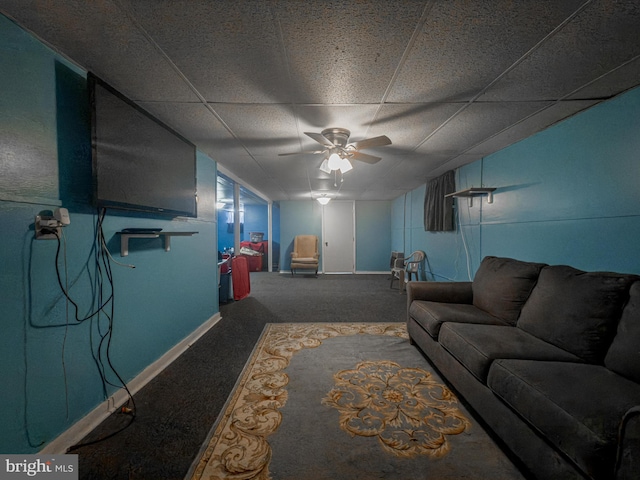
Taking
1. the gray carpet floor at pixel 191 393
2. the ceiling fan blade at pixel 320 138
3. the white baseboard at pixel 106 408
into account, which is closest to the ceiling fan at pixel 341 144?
the ceiling fan blade at pixel 320 138

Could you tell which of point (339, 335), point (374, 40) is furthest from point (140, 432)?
point (374, 40)

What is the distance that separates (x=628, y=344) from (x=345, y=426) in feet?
5.14

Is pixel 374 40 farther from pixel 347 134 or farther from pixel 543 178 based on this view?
pixel 543 178

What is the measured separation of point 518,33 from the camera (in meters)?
1.18

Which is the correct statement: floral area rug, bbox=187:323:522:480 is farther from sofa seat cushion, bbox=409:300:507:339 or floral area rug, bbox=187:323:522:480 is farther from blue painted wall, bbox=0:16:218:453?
blue painted wall, bbox=0:16:218:453

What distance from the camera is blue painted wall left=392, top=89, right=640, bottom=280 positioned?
1.61 meters

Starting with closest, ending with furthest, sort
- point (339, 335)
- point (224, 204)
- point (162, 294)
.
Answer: point (162, 294)
point (339, 335)
point (224, 204)

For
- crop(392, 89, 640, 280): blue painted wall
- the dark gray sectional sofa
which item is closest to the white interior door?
crop(392, 89, 640, 280): blue painted wall

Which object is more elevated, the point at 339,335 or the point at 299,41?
the point at 299,41

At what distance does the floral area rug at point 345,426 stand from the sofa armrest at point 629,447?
0.56 m

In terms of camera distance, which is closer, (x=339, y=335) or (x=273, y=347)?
(x=273, y=347)

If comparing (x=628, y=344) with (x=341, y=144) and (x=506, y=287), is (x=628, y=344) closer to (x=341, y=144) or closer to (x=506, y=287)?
(x=506, y=287)

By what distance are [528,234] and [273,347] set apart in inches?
112

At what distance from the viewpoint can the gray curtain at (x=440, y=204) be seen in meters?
3.70
